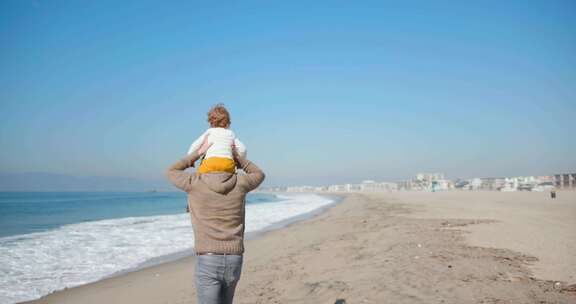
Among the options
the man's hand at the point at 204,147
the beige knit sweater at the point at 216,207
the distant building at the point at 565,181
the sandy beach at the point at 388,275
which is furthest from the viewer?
the distant building at the point at 565,181

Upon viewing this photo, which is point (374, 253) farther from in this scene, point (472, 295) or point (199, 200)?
point (199, 200)

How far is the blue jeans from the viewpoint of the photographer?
2.32m

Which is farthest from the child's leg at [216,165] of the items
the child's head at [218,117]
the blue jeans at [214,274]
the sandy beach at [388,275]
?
the sandy beach at [388,275]

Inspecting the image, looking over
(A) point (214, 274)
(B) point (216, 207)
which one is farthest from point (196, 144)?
(A) point (214, 274)

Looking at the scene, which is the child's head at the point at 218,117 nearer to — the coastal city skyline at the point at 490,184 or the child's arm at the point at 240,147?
the child's arm at the point at 240,147

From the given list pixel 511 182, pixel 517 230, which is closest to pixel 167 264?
pixel 517 230

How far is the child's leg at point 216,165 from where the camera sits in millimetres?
2295

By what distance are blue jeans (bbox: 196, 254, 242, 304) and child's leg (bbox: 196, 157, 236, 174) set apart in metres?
0.54

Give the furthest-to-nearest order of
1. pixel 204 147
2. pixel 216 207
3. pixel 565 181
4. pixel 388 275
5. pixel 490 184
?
pixel 490 184, pixel 565 181, pixel 388 275, pixel 204 147, pixel 216 207

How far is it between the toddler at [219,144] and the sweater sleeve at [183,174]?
0.05m

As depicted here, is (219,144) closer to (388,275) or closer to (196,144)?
(196,144)

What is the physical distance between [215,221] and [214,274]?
1.11 ft

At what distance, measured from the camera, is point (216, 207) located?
228 cm

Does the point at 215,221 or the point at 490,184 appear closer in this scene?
the point at 215,221
